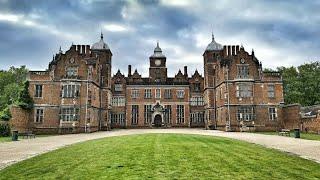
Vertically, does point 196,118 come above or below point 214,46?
below

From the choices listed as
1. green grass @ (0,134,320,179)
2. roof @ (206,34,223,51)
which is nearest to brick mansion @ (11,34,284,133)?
roof @ (206,34,223,51)

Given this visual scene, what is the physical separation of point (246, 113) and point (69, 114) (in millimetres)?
23270

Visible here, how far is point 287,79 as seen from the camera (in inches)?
2170

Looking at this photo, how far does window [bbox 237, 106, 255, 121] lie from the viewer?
38.5 meters

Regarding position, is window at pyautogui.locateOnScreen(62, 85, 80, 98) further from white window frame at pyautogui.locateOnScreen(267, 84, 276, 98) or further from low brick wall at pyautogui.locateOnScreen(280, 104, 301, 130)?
low brick wall at pyautogui.locateOnScreen(280, 104, 301, 130)

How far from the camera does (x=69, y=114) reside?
36406 mm

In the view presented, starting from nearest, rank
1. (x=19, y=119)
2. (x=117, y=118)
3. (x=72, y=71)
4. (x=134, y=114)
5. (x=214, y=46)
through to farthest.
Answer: (x=19, y=119), (x=72, y=71), (x=214, y=46), (x=117, y=118), (x=134, y=114)

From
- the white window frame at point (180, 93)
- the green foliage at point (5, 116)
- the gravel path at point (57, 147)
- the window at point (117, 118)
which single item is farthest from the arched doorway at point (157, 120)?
the gravel path at point (57, 147)

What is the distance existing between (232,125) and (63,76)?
76.0 feet

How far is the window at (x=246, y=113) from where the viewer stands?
1517 inches

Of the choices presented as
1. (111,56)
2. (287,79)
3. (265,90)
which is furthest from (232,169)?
(287,79)

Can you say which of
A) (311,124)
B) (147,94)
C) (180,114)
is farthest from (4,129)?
(311,124)

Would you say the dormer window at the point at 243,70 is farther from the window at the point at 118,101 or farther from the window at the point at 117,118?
the window at the point at 117,118

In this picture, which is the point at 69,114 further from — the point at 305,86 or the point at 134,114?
the point at 305,86
